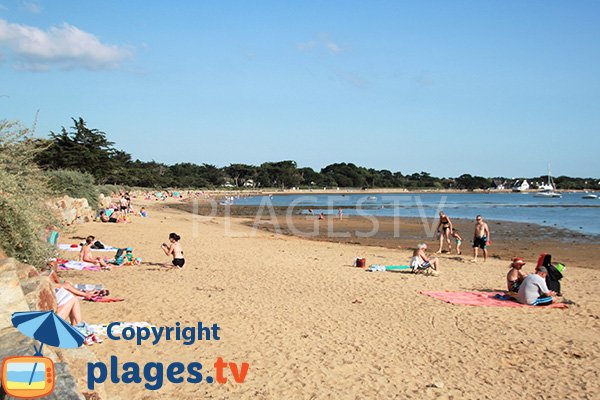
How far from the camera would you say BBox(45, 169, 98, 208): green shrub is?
2362cm

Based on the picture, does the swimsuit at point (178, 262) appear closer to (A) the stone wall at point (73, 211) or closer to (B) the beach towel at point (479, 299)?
(B) the beach towel at point (479, 299)

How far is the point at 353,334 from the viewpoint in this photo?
736 centimetres

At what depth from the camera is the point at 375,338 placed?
7219 mm

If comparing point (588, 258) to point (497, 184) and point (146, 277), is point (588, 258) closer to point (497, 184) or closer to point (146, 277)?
point (146, 277)

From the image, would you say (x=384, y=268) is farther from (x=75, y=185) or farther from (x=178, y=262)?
(x=75, y=185)

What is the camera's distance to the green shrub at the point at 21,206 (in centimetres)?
771

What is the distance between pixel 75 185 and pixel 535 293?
2180 cm

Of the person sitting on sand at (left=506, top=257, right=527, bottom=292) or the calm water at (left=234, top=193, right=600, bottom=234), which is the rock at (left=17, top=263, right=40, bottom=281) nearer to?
the person sitting on sand at (left=506, top=257, right=527, bottom=292)

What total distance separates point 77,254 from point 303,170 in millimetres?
129491

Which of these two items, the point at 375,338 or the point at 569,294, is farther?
the point at 569,294

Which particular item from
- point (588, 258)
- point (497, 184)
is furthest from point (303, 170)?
point (588, 258)

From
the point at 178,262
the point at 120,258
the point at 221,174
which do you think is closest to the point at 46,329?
the point at 178,262

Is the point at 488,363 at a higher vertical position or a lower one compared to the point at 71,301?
lower

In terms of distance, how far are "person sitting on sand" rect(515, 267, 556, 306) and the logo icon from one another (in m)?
8.39
